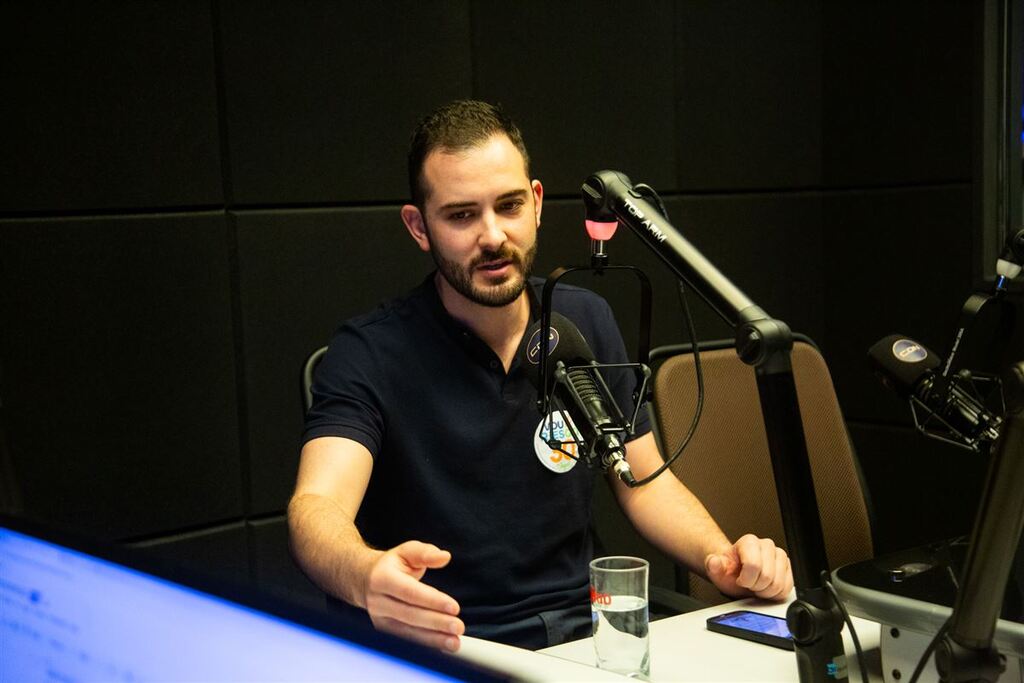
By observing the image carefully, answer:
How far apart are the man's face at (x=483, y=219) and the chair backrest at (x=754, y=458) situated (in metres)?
0.32

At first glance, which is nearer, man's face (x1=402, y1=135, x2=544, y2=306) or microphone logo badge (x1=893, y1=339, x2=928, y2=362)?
microphone logo badge (x1=893, y1=339, x2=928, y2=362)

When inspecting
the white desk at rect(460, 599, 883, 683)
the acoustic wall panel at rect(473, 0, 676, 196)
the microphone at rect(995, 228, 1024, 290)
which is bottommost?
the white desk at rect(460, 599, 883, 683)

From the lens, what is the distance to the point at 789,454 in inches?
28.1

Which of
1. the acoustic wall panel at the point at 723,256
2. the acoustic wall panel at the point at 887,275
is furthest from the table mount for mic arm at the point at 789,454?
the acoustic wall panel at the point at 887,275

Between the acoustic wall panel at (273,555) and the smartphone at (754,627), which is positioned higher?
the smartphone at (754,627)

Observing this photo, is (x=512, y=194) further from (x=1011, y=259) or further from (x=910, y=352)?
(x=1011, y=259)

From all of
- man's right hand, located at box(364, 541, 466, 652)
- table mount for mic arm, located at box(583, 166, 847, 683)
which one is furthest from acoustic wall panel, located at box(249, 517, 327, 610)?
table mount for mic arm, located at box(583, 166, 847, 683)

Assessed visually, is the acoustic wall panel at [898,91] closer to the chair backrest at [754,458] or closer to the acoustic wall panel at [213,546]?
the chair backrest at [754,458]

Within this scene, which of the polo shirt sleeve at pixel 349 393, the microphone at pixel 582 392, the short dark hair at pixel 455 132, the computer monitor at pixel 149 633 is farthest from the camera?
the short dark hair at pixel 455 132

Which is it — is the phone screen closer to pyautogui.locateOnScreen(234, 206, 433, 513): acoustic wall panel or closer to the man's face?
the man's face

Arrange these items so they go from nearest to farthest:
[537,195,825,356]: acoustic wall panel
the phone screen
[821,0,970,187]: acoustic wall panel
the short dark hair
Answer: the phone screen → the short dark hair → [537,195,825,356]: acoustic wall panel → [821,0,970,187]: acoustic wall panel

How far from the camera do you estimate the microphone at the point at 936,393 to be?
1.11 metres

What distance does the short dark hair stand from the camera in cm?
179

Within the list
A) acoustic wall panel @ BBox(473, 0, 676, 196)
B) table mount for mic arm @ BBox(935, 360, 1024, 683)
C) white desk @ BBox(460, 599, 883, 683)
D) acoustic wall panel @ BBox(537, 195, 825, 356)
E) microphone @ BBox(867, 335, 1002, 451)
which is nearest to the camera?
table mount for mic arm @ BBox(935, 360, 1024, 683)
